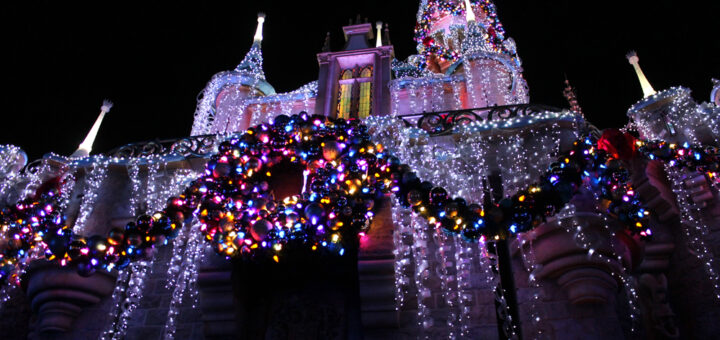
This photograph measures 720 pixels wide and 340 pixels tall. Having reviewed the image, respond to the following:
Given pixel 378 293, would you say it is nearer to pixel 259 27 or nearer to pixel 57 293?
pixel 57 293

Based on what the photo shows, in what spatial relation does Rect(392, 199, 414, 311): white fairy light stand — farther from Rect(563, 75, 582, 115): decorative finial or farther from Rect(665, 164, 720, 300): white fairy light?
Rect(563, 75, 582, 115): decorative finial

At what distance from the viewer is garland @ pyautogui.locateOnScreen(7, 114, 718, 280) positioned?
5836mm

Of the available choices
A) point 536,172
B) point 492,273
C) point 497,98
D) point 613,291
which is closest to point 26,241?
point 492,273

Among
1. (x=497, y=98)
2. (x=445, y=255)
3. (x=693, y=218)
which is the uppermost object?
(x=497, y=98)

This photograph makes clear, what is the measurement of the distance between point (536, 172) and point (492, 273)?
1997 mm

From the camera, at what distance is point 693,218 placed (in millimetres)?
8266

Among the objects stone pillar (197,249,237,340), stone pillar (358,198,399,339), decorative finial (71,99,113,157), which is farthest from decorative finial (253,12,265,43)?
stone pillar (358,198,399,339)

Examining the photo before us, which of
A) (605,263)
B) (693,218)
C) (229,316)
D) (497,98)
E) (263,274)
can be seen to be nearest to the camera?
(605,263)

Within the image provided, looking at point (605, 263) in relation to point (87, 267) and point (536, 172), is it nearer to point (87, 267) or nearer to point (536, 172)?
point (536, 172)

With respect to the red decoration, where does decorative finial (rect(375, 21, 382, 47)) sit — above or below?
above

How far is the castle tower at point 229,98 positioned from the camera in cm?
1267

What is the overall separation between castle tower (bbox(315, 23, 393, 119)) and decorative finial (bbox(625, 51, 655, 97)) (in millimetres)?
5995

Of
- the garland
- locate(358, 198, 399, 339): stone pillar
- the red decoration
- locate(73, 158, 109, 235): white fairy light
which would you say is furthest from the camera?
locate(73, 158, 109, 235): white fairy light

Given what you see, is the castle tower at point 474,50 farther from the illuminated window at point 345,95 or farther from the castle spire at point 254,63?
the castle spire at point 254,63
